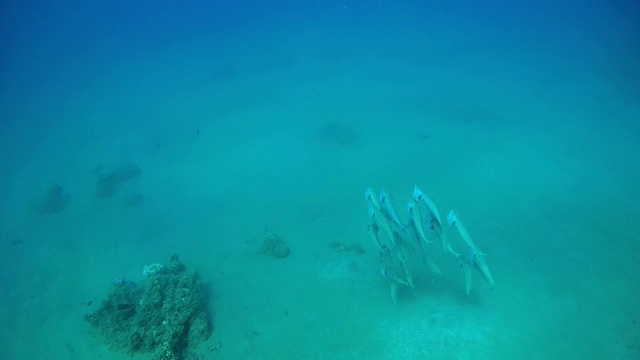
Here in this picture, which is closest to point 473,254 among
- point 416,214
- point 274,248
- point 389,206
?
point 416,214

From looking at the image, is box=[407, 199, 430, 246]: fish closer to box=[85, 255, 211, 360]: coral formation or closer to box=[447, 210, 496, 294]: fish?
box=[447, 210, 496, 294]: fish

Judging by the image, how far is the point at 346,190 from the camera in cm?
1284

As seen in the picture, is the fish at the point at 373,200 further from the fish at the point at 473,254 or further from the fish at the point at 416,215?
the fish at the point at 473,254

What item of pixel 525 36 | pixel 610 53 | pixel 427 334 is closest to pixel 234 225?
pixel 427 334

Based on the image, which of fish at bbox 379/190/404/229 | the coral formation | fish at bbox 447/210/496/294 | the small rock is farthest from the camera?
the small rock

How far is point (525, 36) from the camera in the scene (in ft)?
107

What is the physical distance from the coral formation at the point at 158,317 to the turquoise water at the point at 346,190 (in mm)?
409

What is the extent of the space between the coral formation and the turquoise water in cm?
41

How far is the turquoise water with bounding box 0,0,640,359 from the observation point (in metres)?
7.04

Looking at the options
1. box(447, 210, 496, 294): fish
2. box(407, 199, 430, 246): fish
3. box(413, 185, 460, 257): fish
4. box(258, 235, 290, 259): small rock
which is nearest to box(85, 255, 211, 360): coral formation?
box(258, 235, 290, 259): small rock

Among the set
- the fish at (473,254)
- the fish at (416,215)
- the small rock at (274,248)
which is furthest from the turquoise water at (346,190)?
the fish at (416,215)

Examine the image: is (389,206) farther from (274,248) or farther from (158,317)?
(158,317)

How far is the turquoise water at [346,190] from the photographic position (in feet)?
23.1

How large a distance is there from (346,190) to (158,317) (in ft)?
25.1
